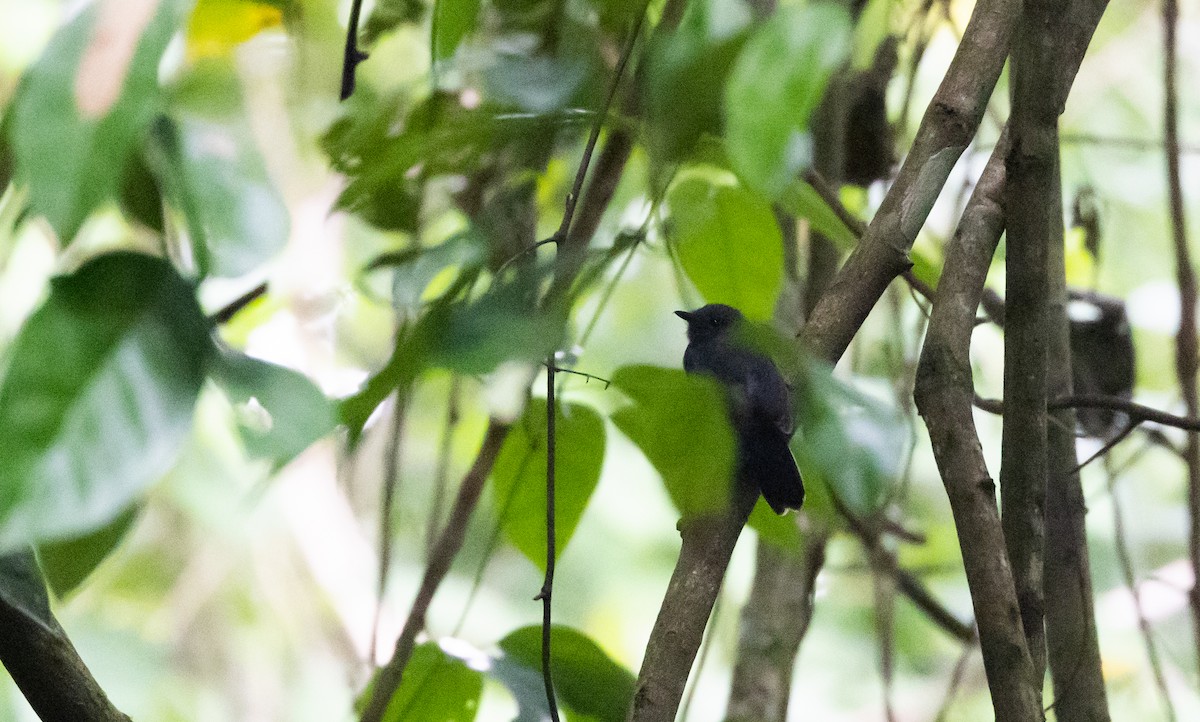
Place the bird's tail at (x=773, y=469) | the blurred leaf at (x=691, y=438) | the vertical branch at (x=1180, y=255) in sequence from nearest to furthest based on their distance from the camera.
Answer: the blurred leaf at (x=691, y=438), the bird's tail at (x=773, y=469), the vertical branch at (x=1180, y=255)

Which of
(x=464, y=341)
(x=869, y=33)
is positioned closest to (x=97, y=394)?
(x=464, y=341)

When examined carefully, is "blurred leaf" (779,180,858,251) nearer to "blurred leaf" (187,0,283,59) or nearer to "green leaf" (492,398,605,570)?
"green leaf" (492,398,605,570)

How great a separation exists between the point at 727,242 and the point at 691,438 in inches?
19.9

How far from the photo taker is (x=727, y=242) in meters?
1.05

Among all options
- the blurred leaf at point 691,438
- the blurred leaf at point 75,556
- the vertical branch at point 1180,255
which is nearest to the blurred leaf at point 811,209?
the blurred leaf at point 691,438

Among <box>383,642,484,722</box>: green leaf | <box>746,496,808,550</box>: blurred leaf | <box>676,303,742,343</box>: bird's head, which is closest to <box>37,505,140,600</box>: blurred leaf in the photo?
<box>383,642,484,722</box>: green leaf

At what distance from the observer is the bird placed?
1.15 meters

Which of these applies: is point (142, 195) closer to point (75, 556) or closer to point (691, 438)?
point (75, 556)

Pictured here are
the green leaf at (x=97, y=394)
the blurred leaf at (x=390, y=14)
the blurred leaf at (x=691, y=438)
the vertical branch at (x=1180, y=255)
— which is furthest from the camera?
the vertical branch at (x=1180, y=255)

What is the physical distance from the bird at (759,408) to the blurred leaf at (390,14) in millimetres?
533

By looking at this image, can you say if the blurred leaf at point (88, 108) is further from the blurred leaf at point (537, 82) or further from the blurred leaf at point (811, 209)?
the blurred leaf at point (811, 209)

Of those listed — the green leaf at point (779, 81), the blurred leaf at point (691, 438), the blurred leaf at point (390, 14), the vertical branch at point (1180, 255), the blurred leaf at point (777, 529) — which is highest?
the vertical branch at point (1180, 255)

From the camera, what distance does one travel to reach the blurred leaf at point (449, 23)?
2.71 ft

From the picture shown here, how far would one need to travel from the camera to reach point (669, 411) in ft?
1.97
